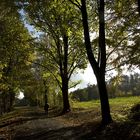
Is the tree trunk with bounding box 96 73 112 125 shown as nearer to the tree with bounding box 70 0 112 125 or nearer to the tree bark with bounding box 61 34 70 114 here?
the tree with bounding box 70 0 112 125

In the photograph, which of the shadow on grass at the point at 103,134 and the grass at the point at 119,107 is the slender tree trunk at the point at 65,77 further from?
the shadow on grass at the point at 103,134

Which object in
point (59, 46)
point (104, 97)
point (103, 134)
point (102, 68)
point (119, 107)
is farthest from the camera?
point (59, 46)

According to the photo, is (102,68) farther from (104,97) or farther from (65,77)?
(65,77)

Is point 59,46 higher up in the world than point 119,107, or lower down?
higher up

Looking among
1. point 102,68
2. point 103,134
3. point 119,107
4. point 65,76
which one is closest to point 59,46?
point 65,76

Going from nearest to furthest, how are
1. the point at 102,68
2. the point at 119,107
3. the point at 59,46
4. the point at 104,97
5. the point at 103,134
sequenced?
the point at 103,134
the point at 104,97
the point at 102,68
the point at 119,107
the point at 59,46

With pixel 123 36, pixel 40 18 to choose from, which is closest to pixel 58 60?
pixel 40 18

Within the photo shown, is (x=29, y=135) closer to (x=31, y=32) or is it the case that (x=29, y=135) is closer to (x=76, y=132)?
(x=76, y=132)

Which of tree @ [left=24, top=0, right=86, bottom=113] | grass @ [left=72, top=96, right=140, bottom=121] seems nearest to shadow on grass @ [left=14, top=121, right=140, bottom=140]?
grass @ [left=72, top=96, right=140, bottom=121]

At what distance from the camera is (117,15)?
75.4 ft

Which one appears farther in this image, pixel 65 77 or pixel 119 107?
pixel 65 77

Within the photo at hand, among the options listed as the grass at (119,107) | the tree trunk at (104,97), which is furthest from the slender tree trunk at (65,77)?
the tree trunk at (104,97)

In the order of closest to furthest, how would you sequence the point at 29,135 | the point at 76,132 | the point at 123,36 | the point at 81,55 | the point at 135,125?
the point at 135,125 → the point at 76,132 → the point at 29,135 → the point at 123,36 → the point at 81,55

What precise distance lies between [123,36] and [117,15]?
A: 2823 mm
